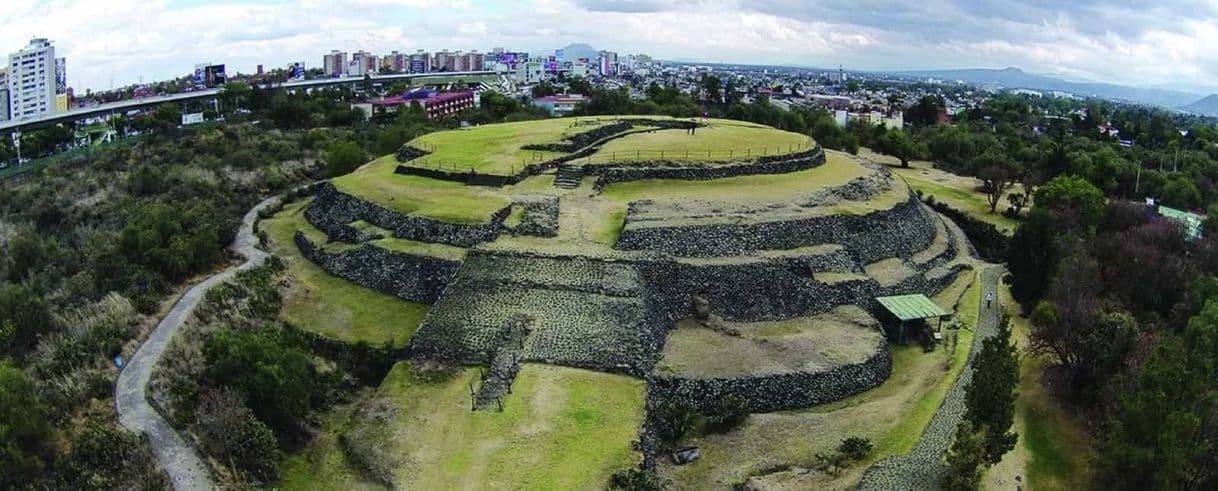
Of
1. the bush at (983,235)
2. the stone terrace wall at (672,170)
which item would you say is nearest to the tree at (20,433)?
the stone terrace wall at (672,170)

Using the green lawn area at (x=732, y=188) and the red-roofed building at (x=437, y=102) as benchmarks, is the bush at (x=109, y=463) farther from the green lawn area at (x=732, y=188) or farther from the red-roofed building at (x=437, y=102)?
the red-roofed building at (x=437, y=102)

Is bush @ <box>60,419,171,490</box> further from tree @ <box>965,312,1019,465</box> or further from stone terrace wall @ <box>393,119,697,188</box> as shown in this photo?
stone terrace wall @ <box>393,119,697,188</box>

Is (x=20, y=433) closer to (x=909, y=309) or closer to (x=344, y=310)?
(x=344, y=310)

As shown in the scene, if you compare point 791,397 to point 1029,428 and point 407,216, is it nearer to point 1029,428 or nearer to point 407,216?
point 1029,428

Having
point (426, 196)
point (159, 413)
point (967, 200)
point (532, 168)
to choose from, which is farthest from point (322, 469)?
point (967, 200)

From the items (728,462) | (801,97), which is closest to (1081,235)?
(728,462)

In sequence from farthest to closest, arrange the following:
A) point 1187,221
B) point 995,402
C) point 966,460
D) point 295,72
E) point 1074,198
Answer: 1. point 295,72
2. point 1074,198
3. point 1187,221
4. point 995,402
5. point 966,460
